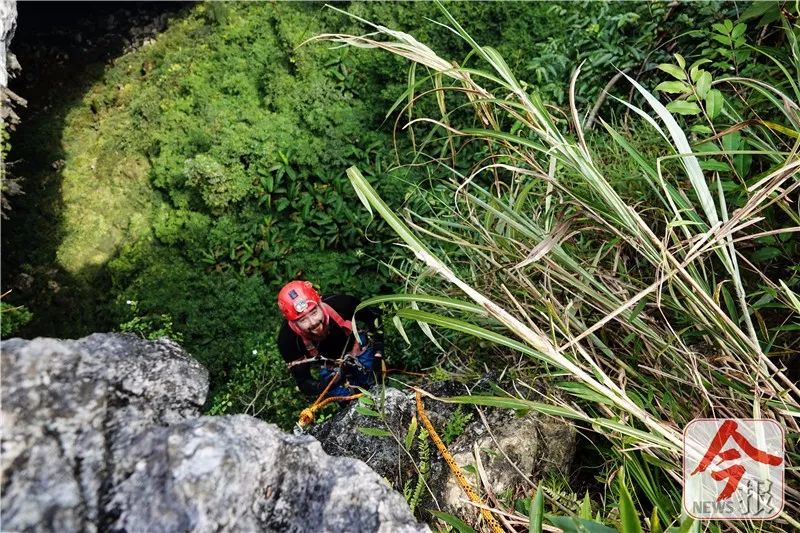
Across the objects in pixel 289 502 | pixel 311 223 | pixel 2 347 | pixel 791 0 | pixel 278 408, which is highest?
pixel 2 347

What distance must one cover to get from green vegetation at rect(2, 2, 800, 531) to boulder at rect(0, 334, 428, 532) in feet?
1.72

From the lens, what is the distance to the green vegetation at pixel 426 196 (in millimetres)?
1878

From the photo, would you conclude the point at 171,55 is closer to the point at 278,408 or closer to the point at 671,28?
the point at 278,408

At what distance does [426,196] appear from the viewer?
12.9 feet

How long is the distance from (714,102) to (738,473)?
1.25m

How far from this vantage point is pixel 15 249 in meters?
5.22

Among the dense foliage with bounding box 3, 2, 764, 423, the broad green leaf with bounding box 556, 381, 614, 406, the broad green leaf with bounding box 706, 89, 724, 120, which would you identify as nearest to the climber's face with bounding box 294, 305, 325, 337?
the dense foliage with bounding box 3, 2, 764, 423

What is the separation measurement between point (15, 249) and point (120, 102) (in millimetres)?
1778

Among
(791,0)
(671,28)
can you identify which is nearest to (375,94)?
(671,28)

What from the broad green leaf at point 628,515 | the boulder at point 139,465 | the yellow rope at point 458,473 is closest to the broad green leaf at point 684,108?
the broad green leaf at point 628,515

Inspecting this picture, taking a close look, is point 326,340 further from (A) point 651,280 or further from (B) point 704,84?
(B) point 704,84

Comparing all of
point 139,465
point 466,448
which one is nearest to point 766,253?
point 466,448

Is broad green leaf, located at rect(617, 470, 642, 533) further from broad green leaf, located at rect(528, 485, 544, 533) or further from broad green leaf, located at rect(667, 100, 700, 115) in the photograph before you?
broad green leaf, located at rect(667, 100, 700, 115)

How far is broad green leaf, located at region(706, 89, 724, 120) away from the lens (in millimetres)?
1999
